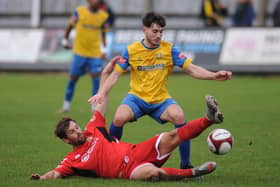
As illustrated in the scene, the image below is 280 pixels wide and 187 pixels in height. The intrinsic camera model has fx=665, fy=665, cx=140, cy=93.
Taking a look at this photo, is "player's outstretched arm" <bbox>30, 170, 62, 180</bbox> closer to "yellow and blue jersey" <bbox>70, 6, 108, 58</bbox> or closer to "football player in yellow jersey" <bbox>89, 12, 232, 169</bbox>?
"football player in yellow jersey" <bbox>89, 12, 232, 169</bbox>

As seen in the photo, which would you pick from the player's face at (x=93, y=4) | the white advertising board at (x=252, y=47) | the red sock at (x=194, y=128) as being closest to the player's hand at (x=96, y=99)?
the red sock at (x=194, y=128)

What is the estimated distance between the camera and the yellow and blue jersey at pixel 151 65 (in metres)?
8.55

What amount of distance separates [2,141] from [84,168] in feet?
10.8

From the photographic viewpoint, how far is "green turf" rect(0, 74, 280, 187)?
7.85 meters

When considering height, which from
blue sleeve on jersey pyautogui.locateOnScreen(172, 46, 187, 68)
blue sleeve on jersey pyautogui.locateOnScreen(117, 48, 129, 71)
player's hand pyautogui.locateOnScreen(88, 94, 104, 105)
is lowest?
player's hand pyautogui.locateOnScreen(88, 94, 104, 105)

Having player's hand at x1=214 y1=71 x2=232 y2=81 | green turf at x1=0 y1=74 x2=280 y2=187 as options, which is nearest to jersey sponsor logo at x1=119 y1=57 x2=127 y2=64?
player's hand at x1=214 y1=71 x2=232 y2=81

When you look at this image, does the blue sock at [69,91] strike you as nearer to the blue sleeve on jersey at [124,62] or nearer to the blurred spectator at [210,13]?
the blue sleeve on jersey at [124,62]

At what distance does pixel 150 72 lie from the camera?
28.4 feet

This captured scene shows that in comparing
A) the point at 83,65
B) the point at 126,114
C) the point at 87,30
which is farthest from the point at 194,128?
the point at 87,30

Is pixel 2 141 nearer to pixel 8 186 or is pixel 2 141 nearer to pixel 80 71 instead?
pixel 8 186

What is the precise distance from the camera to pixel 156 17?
8.34 meters

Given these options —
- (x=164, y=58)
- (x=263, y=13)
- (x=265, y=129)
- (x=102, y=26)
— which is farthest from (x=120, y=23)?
(x=164, y=58)

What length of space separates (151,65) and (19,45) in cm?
1472

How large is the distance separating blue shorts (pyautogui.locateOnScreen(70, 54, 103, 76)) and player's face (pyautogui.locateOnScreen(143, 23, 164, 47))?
249 inches
